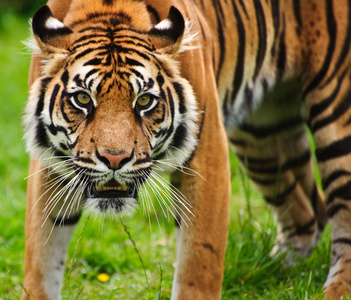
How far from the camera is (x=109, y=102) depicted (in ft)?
8.05

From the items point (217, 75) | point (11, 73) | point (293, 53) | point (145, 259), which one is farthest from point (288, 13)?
point (11, 73)

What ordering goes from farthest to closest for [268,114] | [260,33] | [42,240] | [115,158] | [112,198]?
[268,114] < [260,33] < [42,240] < [112,198] < [115,158]

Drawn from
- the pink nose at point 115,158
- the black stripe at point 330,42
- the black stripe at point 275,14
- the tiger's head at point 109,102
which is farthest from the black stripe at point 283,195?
the pink nose at point 115,158

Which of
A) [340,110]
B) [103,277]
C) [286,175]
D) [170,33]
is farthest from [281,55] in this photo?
[103,277]

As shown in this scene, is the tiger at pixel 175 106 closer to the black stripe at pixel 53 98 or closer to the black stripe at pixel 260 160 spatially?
the black stripe at pixel 53 98

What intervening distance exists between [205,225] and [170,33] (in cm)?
87

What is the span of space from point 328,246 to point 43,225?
6.04 feet

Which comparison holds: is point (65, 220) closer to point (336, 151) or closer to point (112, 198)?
point (112, 198)

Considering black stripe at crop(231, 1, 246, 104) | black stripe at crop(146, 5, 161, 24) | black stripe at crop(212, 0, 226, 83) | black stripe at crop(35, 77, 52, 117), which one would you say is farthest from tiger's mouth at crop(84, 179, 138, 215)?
black stripe at crop(231, 1, 246, 104)

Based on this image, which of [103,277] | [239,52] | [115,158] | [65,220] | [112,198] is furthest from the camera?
[103,277]

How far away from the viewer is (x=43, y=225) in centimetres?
287

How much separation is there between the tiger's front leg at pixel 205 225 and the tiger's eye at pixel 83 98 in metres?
0.59

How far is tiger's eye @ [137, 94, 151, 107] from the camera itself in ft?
8.31

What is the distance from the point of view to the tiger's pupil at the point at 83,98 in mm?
2498
